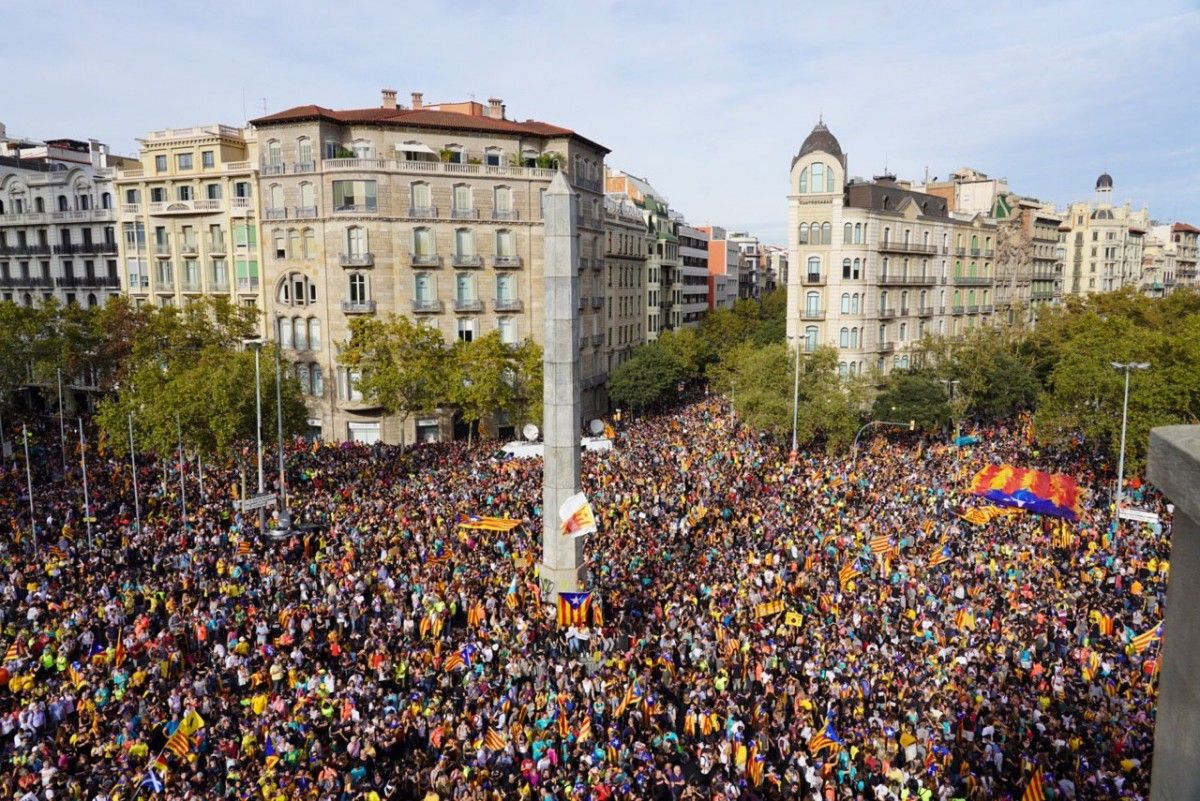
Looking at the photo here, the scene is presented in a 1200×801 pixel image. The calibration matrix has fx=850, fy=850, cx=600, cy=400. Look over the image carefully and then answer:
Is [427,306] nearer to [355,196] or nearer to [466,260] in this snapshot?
[466,260]

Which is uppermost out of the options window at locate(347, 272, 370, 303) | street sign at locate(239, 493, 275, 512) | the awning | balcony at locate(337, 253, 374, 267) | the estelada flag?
the awning

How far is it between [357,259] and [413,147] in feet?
26.5

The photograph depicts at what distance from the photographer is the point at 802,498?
3700 centimetres

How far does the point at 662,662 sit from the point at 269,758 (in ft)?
30.9

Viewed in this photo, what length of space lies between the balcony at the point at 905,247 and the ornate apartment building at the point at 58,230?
190 feet

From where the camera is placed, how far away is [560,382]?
26.0 m

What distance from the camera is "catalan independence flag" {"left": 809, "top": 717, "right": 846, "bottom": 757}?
17.8 metres

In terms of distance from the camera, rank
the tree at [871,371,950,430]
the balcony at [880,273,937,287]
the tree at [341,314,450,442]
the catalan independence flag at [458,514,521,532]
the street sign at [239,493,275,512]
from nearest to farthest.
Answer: the street sign at [239,493,275,512], the catalan independence flag at [458,514,521,532], the tree at [341,314,450,442], the tree at [871,371,950,430], the balcony at [880,273,937,287]

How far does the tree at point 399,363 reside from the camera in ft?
154

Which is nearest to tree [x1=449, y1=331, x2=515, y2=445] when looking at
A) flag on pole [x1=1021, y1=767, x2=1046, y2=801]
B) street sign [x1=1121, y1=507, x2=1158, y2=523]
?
street sign [x1=1121, y1=507, x2=1158, y2=523]

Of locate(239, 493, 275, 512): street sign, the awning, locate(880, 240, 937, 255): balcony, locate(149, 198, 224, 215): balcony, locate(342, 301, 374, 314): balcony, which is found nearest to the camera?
locate(239, 493, 275, 512): street sign

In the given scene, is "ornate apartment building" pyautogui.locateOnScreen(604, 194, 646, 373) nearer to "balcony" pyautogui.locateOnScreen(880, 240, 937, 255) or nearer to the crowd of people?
"balcony" pyautogui.locateOnScreen(880, 240, 937, 255)

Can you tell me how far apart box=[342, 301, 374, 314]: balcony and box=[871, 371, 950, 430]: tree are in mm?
31795

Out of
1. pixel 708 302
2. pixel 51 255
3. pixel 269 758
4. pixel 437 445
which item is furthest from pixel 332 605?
pixel 708 302
